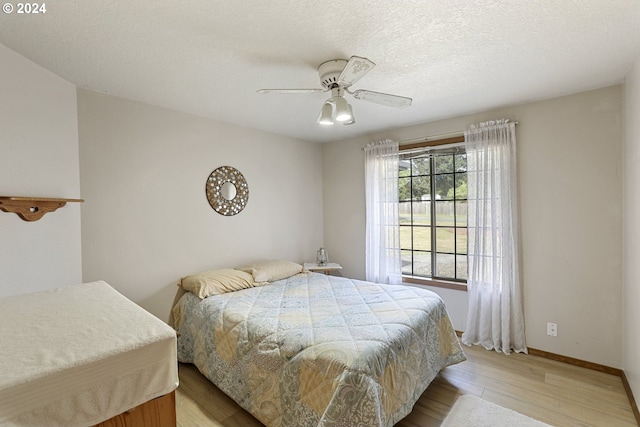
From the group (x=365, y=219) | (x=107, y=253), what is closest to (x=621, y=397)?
(x=365, y=219)

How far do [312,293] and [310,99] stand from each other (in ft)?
5.78

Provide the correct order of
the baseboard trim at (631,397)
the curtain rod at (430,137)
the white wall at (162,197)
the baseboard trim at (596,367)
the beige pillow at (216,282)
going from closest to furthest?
the baseboard trim at (631,397) → the baseboard trim at (596,367) → the white wall at (162,197) → the beige pillow at (216,282) → the curtain rod at (430,137)

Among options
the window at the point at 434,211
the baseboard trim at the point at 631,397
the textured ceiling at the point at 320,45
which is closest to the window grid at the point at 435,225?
the window at the point at 434,211

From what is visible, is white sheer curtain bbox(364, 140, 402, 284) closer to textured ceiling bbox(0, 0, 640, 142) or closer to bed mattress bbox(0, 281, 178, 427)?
textured ceiling bbox(0, 0, 640, 142)

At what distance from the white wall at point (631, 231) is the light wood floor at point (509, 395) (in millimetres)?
219

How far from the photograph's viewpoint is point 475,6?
1410mm

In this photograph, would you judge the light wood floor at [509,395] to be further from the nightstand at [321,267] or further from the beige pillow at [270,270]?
the nightstand at [321,267]

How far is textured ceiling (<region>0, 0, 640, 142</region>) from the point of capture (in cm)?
142

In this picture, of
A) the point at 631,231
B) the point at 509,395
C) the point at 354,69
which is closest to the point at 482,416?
the point at 509,395

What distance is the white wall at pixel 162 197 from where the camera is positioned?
2.36 metres

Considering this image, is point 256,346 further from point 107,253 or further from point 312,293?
point 107,253

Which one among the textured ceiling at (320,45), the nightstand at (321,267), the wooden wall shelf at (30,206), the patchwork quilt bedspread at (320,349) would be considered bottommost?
the patchwork quilt bedspread at (320,349)

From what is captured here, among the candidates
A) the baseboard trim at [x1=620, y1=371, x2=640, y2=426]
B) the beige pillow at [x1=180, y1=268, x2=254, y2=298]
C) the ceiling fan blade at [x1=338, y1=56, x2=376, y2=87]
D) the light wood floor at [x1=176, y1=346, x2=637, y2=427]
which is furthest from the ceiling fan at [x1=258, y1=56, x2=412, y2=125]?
the baseboard trim at [x1=620, y1=371, x2=640, y2=426]

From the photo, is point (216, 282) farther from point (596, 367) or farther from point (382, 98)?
point (596, 367)
